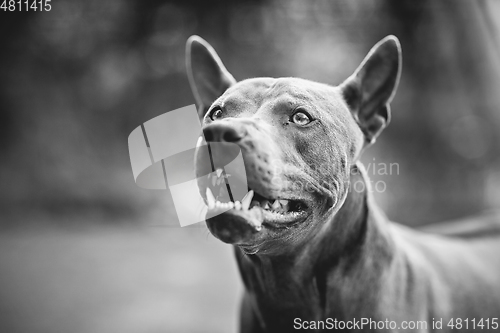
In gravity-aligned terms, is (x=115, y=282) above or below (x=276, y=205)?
below

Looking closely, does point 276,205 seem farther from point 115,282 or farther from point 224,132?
point 115,282

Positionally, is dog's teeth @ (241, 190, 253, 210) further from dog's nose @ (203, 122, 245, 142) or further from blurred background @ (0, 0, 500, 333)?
blurred background @ (0, 0, 500, 333)

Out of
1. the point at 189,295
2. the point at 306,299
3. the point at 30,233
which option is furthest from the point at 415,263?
the point at 30,233

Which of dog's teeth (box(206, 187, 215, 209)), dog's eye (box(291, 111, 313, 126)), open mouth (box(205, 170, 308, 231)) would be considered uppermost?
dog's eye (box(291, 111, 313, 126))

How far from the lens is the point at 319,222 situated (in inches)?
61.8

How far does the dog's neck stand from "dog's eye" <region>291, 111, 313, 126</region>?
15.5 inches

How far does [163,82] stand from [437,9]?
4.91m

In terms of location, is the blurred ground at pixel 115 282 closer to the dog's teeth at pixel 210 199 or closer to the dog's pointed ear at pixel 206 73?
the dog's pointed ear at pixel 206 73

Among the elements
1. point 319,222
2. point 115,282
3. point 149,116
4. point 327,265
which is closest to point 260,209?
point 319,222

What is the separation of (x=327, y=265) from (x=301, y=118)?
0.63 meters

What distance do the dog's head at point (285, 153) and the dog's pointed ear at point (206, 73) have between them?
1.62 feet

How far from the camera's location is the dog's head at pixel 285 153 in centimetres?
128

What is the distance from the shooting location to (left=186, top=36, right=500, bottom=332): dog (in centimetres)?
134

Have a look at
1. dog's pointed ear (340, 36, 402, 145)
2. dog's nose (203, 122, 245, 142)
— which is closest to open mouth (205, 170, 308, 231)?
dog's nose (203, 122, 245, 142)
